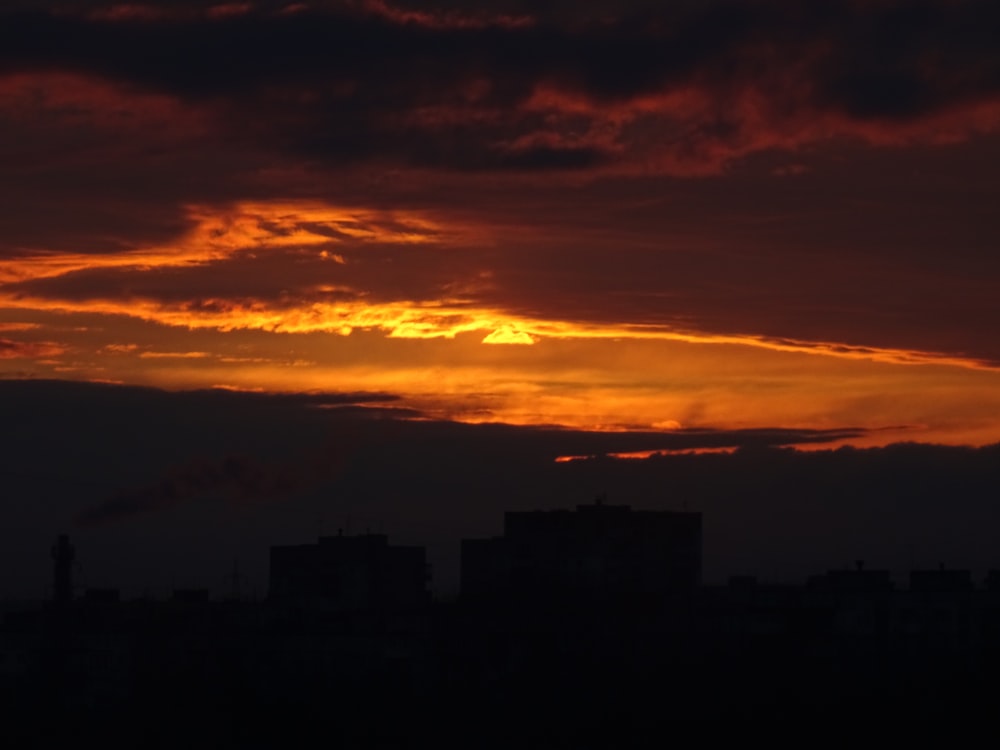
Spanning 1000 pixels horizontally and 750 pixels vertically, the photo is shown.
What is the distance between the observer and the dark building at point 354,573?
89812mm

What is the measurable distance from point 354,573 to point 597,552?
11921 millimetres

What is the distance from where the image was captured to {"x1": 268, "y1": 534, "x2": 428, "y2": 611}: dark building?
295 ft

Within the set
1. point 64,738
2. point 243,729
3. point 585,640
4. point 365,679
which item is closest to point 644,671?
point 585,640

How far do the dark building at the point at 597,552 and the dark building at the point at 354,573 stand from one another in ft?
11.4

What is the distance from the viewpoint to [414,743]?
62.5 metres

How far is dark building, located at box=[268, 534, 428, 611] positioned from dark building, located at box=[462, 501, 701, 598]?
347 centimetres

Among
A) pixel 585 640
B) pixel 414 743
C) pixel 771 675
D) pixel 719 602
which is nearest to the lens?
pixel 414 743

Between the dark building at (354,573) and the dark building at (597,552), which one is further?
the dark building at (354,573)

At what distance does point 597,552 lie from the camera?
8650cm

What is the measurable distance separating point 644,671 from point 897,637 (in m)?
13.4

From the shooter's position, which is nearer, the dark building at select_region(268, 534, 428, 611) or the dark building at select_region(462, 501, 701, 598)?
the dark building at select_region(462, 501, 701, 598)

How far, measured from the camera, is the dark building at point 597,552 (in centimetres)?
8581

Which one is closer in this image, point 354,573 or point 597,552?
point 597,552

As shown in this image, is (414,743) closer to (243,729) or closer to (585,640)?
(243,729)
